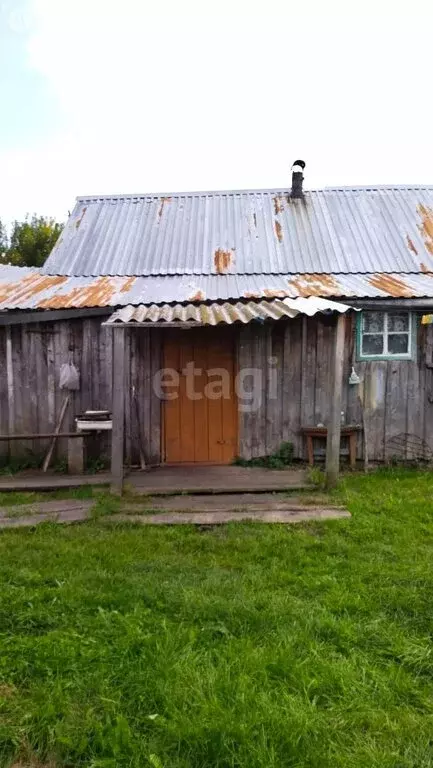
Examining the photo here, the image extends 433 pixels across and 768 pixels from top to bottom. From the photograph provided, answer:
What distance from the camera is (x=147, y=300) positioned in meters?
6.57

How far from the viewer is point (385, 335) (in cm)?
736

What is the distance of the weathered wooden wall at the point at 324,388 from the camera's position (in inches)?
289

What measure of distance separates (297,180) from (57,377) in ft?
21.7

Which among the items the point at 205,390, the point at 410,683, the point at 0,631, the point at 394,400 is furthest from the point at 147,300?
the point at 410,683

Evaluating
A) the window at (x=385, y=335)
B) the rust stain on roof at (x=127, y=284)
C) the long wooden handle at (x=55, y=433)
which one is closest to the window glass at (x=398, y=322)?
the window at (x=385, y=335)

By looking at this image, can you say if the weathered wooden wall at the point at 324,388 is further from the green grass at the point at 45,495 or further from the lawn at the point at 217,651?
the lawn at the point at 217,651

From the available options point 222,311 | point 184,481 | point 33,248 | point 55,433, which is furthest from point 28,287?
point 33,248

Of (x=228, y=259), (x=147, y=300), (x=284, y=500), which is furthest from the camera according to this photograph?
(x=228, y=259)

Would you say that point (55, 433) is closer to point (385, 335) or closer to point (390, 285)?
point (385, 335)

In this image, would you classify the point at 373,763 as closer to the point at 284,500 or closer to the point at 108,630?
the point at 108,630

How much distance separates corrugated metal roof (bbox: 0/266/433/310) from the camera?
6.78 m

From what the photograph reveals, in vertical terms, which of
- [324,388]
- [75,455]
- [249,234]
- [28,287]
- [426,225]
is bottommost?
[75,455]

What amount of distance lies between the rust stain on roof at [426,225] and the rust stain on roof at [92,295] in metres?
5.49

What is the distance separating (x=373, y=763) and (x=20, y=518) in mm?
4123
